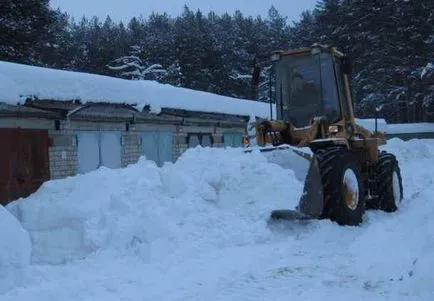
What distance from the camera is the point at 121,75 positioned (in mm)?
54688

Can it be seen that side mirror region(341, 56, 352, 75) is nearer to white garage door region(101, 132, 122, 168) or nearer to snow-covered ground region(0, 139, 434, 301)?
snow-covered ground region(0, 139, 434, 301)

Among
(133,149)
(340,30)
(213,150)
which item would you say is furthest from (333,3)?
(213,150)

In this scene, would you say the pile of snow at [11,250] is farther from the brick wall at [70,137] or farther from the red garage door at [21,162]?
the brick wall at [70,137]

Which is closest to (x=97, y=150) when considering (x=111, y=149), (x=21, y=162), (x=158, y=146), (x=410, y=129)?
(x=111, y=149)

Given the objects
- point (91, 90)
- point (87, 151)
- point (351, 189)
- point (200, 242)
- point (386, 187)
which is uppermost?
point (91, 90)

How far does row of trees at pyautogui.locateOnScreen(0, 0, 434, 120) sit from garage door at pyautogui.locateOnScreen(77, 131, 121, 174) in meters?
16.8

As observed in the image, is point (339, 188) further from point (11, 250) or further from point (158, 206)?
point (11, 250)

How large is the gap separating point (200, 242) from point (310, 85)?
452cm

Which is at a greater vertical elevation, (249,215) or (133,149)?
(133,149)

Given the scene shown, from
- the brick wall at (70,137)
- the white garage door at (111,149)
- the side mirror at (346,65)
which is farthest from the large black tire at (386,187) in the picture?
the brick wall at (70,137)

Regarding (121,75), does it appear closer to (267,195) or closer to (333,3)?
(333,3)

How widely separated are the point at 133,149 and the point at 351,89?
23.1 feet

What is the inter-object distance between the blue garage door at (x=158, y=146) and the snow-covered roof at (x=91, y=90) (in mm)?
973

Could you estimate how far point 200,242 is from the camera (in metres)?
8.19
